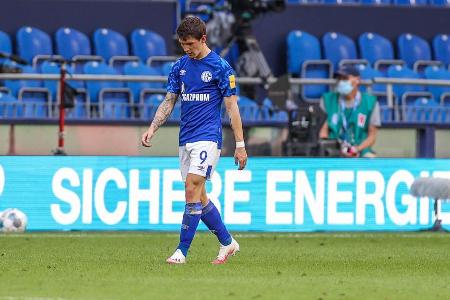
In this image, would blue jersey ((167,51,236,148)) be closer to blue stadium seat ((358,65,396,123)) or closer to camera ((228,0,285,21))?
blue stadium seat ((358,65,396,123))

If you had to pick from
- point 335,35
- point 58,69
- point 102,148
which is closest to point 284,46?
point 335,35

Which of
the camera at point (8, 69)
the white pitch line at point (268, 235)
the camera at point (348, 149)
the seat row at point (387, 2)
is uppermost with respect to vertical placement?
the seat row at point (387, 2)

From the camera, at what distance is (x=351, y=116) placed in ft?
60.5

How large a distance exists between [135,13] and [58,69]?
3.37 m

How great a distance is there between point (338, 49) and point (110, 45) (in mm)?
4180

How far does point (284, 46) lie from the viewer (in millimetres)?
25438

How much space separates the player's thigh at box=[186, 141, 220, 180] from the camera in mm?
12070

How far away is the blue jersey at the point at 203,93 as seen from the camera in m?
12.1

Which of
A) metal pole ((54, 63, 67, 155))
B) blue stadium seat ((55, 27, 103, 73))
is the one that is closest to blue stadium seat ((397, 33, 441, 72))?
blue stadium seat ((55, 27, 103, 73))

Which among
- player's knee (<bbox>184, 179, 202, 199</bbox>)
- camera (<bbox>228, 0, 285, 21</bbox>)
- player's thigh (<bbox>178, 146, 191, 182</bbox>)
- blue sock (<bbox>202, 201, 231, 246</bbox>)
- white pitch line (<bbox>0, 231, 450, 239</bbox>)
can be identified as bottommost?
white pitch line (<bbox>0, 231, 450, 239</bbox>)

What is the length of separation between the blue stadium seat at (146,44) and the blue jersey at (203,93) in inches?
449

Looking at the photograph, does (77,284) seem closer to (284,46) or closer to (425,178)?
(425,178)

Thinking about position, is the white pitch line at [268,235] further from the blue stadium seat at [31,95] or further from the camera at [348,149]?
the blue stadium seat at [31,95]

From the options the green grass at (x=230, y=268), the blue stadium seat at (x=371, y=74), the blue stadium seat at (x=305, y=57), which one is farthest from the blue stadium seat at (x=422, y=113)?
the green grass at (x=230, y=268)
